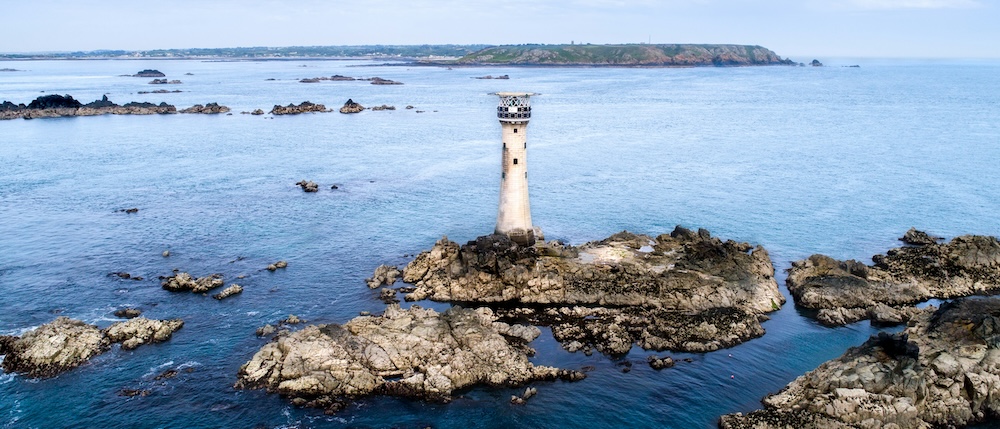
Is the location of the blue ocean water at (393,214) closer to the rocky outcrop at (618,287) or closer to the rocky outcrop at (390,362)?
the rocky outcrop at (390,362)

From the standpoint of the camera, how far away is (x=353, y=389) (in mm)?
35844

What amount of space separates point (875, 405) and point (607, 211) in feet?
133

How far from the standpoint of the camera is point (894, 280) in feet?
161

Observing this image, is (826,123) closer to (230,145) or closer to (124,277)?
(230,145)

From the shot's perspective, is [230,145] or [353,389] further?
[230,145]

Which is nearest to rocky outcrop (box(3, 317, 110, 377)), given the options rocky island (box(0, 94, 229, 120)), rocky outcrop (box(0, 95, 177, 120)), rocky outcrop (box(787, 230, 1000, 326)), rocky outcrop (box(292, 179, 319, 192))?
rocky outcrop (box(292, 179, 319, 192))

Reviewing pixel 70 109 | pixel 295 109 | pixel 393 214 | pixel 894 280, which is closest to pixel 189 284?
pixel 393 214

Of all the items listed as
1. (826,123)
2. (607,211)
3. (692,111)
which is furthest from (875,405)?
(692,111)

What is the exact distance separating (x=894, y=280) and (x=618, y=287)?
19.3 m

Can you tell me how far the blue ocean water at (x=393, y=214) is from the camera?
1403 inches

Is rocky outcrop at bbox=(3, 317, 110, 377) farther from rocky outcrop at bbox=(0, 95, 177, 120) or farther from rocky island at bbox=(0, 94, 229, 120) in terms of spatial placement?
rocky outcrop at bbox=(0, 95, 177, 120)

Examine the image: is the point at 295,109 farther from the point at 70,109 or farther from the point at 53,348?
the point at 53,348

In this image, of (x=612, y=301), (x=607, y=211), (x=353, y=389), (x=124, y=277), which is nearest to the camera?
(x=353, y=389)

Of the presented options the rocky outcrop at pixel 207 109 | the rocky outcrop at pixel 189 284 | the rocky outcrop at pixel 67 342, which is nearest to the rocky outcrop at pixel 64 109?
the rocky outcrop at pixel 207 109
